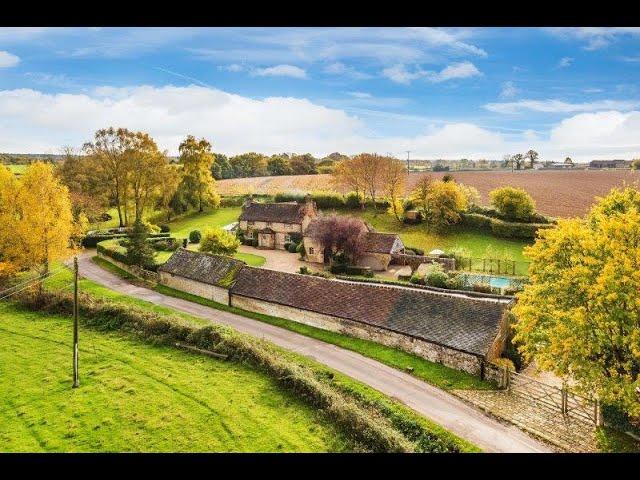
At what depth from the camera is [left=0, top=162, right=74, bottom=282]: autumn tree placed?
24125 millimetres

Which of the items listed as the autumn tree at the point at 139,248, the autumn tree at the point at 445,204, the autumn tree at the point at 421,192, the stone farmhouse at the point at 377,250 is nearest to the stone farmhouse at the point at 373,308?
the autumn tree at the point at 139,248

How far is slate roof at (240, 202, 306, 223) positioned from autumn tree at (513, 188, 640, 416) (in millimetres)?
26311

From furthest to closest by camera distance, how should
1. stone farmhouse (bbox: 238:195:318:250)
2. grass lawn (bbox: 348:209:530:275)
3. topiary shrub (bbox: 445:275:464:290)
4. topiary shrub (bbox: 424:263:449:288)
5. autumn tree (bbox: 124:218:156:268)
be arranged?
stone farmhouse (bbox: 238:195:318:250) < grass lawn (bbox: 348:209:530:275) < autumn tree (bbox: 124:218:156:268) < topiary shrub (bbox: 424:263:449:288) < topiary shrub (bbox: 445:275:464:290)

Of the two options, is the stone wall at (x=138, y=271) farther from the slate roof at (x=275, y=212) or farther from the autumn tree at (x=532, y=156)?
the autumn tree at (x=532, y=156)

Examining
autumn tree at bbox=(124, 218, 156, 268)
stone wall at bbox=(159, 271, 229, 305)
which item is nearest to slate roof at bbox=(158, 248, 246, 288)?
stone wall at bbox=(159, 271, 229, 305)

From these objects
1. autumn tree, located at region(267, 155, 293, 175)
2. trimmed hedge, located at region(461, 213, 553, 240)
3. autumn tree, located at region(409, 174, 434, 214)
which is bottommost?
trimmed hedge, located at region(461, 213, 553, 240)

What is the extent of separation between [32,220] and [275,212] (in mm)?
19615

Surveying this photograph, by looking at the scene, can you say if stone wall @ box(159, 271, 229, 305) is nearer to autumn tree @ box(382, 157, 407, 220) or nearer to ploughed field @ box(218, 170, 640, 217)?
ploughed field @ box(218, 170, 640, 217)

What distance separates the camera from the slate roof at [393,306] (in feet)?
58.7

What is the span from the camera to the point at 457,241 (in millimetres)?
39125

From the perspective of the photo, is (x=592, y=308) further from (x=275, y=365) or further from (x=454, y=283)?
(x=454, y=283)

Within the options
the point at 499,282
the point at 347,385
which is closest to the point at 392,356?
the point at 347,385
